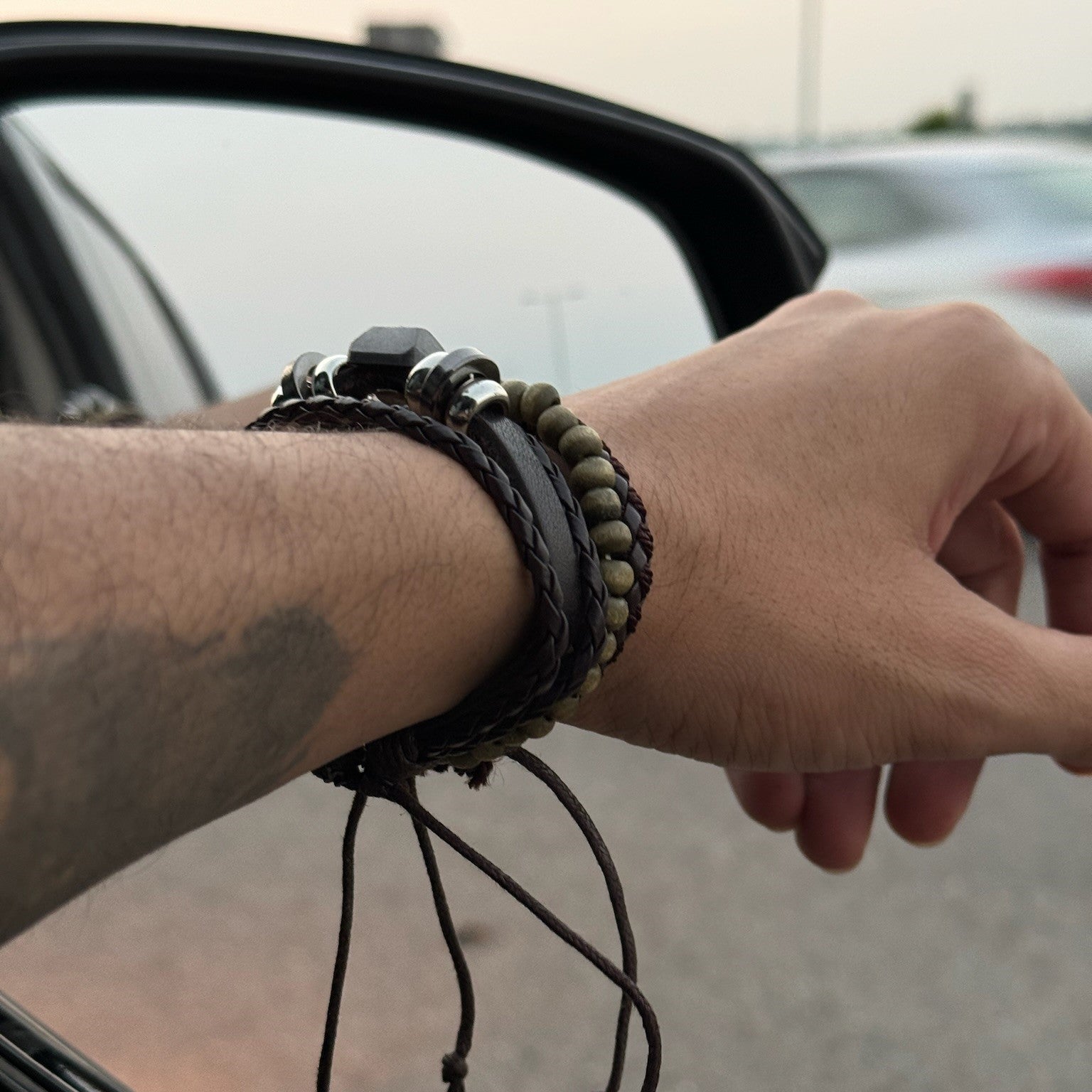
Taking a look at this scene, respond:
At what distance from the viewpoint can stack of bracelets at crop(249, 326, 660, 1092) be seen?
0.94m

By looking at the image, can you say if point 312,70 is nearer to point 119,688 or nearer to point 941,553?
point 941,553

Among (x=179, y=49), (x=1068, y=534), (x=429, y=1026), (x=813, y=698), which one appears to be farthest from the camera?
(x=429, y=1026)

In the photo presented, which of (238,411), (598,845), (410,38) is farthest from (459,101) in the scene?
(598,845)

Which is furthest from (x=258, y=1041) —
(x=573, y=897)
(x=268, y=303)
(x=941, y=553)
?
(x=941, y=553)

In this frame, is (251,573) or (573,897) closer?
(251,573)

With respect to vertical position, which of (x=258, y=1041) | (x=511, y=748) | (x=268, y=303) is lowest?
(x=258, y=1041)

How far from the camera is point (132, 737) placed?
29.5 inches

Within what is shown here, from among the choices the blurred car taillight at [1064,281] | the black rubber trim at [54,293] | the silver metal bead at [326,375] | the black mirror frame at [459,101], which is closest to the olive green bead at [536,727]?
the silver metal bead at [326,375]

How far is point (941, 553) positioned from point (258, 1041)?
1.86 m

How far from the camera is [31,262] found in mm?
3025

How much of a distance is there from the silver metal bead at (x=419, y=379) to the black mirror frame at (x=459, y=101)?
4.05 ft

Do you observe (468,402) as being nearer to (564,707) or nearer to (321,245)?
(564,707)

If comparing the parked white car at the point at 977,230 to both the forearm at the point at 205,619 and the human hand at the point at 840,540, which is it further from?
the forearm at the point at 205,619

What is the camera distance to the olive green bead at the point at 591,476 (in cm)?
101
